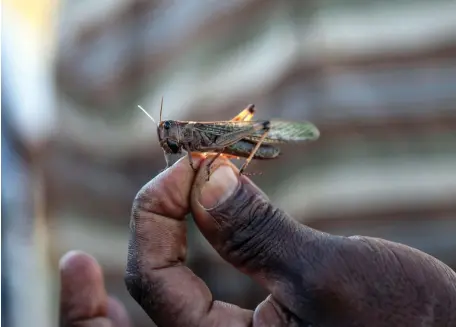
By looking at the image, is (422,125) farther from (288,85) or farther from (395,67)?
(288,85)

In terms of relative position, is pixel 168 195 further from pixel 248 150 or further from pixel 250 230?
pixel 248 150

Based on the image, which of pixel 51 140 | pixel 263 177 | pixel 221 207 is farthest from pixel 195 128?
pixel 51 140

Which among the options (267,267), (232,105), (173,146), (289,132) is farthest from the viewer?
(232,105)

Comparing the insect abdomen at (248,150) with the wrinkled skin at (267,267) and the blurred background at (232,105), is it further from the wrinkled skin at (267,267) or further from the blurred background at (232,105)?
→ the blurred background at (232,105)

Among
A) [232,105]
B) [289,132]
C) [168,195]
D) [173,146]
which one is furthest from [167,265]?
[232,105]

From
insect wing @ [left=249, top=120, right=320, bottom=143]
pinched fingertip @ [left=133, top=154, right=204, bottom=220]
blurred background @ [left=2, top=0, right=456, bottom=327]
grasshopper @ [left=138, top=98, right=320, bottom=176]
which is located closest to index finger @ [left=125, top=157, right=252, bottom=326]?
pinched fingertip @ [left=133, top=154, right=204, bottom=220]

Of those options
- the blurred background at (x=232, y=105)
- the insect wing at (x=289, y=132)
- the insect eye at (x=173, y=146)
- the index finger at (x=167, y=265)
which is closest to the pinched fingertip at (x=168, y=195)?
the index finger at (x=167, y=265)

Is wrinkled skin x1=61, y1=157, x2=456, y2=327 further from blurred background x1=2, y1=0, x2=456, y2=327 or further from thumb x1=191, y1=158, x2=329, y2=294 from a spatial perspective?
blurred background x1=2, y1=0, x2=456, y2=327
